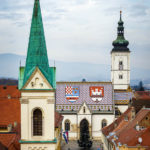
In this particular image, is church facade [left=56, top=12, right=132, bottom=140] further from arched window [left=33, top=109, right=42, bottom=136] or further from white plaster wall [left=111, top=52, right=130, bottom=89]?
arched window [left=33, top=109, right=42, bottom=136]

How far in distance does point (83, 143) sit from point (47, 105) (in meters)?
33.2

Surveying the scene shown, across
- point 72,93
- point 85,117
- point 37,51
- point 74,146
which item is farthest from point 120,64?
point 37,51

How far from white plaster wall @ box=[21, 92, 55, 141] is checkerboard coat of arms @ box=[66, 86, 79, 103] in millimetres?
43857

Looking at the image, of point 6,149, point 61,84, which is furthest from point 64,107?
point 6,149

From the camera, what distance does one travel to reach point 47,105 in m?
29.0

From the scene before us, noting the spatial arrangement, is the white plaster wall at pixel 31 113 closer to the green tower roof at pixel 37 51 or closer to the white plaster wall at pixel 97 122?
the green tower roof at pixel 37 51

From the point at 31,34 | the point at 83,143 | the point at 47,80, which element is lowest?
the point at 83,143

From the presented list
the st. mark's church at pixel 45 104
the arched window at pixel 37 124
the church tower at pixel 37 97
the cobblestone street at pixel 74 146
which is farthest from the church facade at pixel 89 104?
the church tower at pixel 37 97

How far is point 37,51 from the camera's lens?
2909 cm

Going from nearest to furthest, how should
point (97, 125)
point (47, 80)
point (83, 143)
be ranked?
1. point (47, 80)
2. point (83, 143)
3. point (97, 125)

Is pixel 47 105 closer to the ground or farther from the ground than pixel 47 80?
closer to the ground

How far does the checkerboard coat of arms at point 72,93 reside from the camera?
73000 millimetres

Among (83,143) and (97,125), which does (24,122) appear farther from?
(97,125)

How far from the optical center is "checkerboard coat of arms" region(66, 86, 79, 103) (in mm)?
73000
